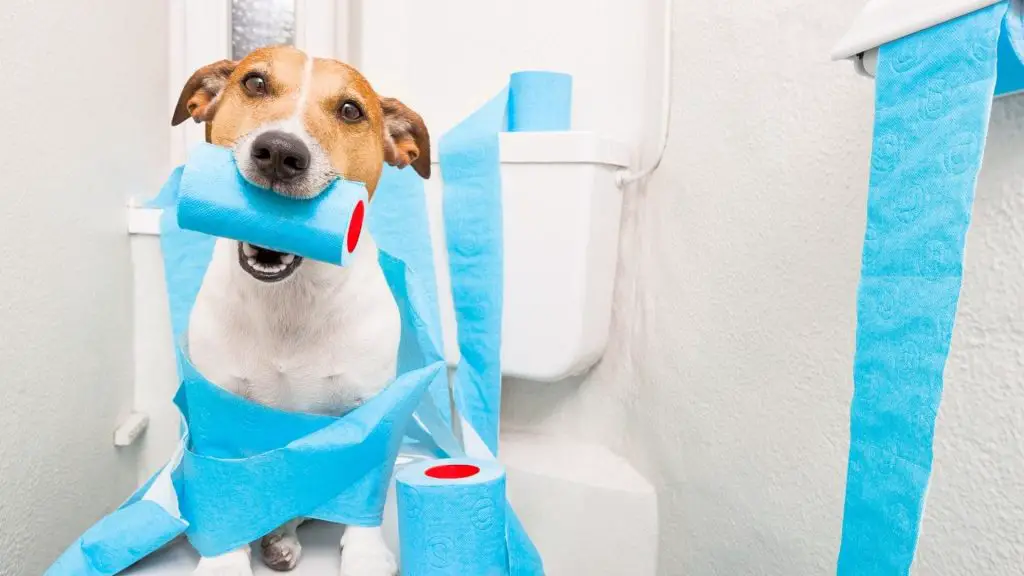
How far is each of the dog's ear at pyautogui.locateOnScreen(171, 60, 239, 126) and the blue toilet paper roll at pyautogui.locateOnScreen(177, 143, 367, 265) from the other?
0.25 metres

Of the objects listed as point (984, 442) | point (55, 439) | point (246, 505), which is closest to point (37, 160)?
point (55, 439)

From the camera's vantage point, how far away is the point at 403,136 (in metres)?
1.06

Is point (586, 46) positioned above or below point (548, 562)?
above

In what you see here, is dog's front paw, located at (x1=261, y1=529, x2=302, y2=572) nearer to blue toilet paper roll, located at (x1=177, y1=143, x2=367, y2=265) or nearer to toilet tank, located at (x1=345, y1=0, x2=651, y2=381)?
blue toilet paper roll, located at (x1=177, y1=143, x2=367, y2=265)

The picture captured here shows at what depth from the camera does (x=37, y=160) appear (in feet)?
3.12

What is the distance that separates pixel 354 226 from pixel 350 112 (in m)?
0.22

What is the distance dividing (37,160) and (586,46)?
0.91 metres

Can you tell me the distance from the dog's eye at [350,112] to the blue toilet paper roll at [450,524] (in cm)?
43

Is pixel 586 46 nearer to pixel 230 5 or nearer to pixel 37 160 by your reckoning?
pixel 230 5

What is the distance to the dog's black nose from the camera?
0.73 m

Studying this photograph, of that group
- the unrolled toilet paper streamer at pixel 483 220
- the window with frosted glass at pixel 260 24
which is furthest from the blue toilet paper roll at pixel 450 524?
the window with frosted glass at pixel 260 24

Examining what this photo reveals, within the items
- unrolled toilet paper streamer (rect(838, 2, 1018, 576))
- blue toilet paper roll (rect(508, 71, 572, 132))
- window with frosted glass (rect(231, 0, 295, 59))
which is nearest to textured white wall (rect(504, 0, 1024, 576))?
unrolled toilet paper streamer (rect(838, 2, 1018, 576))

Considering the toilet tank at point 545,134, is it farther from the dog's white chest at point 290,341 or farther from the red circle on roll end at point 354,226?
the red circle on roll end at point 354,226

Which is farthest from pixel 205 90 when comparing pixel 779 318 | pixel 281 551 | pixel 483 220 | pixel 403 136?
pixel 779 318
